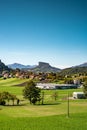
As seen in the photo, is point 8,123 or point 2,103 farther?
point 2,103

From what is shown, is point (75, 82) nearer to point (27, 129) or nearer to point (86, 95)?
point (86, 95)

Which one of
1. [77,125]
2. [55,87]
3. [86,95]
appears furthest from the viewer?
[55,87]

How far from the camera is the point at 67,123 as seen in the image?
4512cm

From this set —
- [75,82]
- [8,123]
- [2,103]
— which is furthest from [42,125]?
[75,82]

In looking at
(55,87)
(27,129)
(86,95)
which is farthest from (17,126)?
(55,87)

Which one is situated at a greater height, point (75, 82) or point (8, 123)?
point (75, 82)

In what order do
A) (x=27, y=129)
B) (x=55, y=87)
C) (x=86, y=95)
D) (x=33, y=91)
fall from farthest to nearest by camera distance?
1. (x=55, y=87)
2. (x=86, y=95)
3. (x=33, y=91)
4. (x=27, y=129)

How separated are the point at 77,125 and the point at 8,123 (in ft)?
31.7

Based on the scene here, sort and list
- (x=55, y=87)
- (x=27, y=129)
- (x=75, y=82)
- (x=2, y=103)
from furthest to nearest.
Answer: (x=75, y=82), (x=55, y=87), (x=2, y=103), (x=27, y=129)

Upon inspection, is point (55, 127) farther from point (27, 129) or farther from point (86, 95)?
point (86, 95)

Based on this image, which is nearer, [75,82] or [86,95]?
[86,95]

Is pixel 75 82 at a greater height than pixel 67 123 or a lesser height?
greater

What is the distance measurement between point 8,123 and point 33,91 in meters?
40.2

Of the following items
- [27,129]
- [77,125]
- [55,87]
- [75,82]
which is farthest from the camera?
[75,82]
